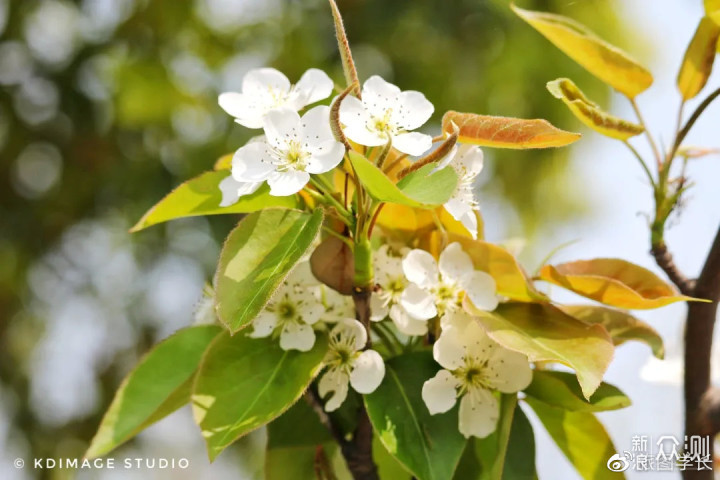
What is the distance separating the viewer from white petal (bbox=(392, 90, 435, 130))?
0.34 metres

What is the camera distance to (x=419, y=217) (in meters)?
0.39

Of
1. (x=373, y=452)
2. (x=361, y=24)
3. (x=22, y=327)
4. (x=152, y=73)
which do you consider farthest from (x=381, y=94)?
(x=22, y=327)

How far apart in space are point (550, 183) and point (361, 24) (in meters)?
0.71

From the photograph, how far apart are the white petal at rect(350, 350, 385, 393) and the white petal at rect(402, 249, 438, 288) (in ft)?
0.12

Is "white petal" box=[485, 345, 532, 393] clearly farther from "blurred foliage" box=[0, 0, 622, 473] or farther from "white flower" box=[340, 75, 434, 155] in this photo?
"blurred foliage" box=[0, 0, 622, 473]

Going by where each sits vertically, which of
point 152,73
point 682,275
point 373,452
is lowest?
point 152,73

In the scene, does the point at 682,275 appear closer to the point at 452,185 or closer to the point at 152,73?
the point at 452,185

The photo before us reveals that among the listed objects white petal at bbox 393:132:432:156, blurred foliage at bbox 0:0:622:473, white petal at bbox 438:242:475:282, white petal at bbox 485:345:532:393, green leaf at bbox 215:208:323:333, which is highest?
white petal at bbox 393:132:432:156

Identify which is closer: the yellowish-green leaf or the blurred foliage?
the yellowish-green leaf

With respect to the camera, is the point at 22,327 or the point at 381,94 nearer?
the point at 381,94

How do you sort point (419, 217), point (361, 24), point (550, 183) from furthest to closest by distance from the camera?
point (550, 183)
point (361, 24)
point (419, 217)

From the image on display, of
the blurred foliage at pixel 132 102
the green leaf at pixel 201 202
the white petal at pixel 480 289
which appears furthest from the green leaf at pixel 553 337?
the blurred foliage at pixel 132 102

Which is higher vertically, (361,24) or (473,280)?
(473,280)

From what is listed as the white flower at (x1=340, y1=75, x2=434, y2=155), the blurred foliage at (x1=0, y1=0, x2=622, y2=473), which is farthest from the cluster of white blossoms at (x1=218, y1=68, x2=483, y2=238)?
the blurred foliage at (x1=0, y1=0, x2=622, y2=473)
